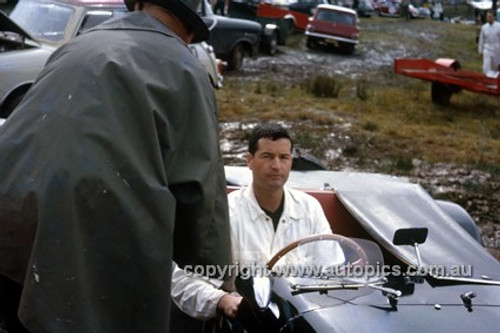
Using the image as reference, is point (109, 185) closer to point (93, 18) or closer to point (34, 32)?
point (93, 18)

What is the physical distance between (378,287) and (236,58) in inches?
533

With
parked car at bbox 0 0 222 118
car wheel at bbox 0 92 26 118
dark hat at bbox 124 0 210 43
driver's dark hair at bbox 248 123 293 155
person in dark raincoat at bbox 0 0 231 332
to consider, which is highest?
dark hat at bbox 124 0 210 43

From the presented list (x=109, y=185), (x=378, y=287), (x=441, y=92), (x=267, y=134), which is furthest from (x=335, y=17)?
(x=109, y=185)

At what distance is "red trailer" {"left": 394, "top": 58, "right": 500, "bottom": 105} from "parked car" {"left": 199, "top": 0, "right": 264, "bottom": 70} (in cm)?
350

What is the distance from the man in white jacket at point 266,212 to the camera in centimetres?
352

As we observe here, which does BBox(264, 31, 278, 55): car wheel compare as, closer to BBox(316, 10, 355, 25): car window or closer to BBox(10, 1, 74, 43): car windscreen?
BBox(316, 10, 355, 25): car window

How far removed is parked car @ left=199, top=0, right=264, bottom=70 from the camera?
15625mm

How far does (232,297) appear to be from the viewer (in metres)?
3.18

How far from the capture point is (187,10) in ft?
7.40

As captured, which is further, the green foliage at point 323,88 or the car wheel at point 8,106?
the green foliage at point 323,88

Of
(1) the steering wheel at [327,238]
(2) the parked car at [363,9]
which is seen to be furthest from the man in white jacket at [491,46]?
(2) the parked car at [363,9]

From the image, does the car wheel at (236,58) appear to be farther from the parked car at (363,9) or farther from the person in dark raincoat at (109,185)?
the parked car at (363,9)

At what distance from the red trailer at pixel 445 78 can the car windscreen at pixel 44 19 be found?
6.57 metres

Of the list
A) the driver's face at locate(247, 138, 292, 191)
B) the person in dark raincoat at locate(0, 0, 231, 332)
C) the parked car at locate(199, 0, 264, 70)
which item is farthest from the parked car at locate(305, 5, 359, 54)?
the person in dark raincoat at locate(0, 0, 231, 332)
